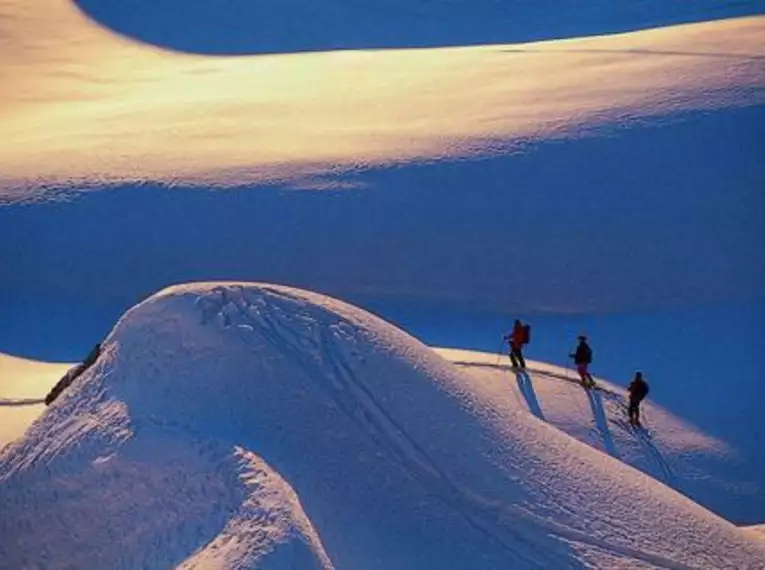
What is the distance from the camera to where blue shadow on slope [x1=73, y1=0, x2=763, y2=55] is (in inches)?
874

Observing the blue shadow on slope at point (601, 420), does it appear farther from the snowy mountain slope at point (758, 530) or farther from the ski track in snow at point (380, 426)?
the ski track in snow at point (380, 426)

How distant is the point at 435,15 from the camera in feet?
77.0

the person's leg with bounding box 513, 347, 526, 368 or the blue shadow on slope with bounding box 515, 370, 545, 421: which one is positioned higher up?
the person's leg with bounding box 513, 347, 526, 368

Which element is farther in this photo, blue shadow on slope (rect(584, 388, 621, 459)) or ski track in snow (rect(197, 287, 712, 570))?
blue shadow on slope (rect(584, 388, 621, 459))

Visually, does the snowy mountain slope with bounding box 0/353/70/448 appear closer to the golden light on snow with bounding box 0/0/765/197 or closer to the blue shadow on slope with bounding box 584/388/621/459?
the golden light on snow with bounding box 0/0/765/197

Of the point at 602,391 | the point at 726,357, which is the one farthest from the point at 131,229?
the point at 726,357

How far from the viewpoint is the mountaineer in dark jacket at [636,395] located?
10438mm

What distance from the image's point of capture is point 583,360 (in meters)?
10.9

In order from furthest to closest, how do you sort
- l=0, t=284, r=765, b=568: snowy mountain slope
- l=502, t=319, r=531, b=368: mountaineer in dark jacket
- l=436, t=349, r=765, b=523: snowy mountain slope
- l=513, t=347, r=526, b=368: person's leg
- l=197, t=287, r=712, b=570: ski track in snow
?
l=513, t=347, r=526, b=368: person's leg → l=502, t=319, r=531, b=368: mountaineer in dark jacket → l=436, t=349, r=765, b=523: snowy mountain slope → l=197, t=287, r=712, b=570: ski track in snow → l=0, t=284, r=765, b=568: snowy mountain slope

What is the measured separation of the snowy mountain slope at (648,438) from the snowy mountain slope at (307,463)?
1.81 meters

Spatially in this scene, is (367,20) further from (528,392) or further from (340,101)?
(528,392)

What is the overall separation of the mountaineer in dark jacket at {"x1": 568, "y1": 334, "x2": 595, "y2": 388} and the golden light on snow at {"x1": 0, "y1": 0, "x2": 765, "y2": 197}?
4.61 meters

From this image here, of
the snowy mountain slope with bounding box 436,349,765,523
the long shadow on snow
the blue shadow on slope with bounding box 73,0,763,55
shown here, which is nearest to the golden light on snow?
the long shadow on snow

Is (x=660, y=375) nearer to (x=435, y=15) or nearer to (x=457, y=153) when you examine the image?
(x=457, y=153)
